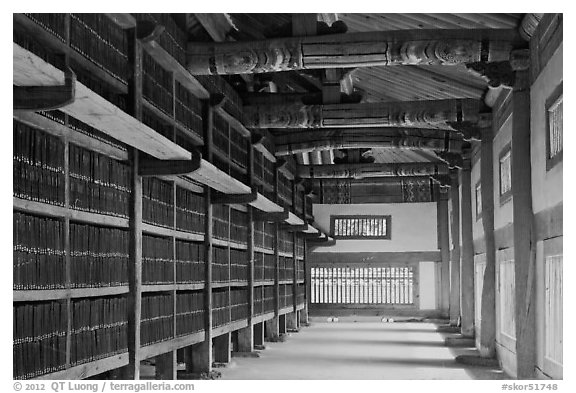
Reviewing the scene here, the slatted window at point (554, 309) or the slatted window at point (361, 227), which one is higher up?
the slatted window at point (361, 227)

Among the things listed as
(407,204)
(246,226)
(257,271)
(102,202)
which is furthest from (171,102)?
(407,204)

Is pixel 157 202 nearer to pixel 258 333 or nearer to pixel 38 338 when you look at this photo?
pixel 38 338

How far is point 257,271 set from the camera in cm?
1370

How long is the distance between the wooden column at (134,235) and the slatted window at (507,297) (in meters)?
5.08

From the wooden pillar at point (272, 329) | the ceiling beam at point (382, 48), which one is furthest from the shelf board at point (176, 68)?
the wooden pillar at point (272, 329)

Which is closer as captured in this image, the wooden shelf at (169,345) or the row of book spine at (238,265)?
the wooden shelf at (169,345)

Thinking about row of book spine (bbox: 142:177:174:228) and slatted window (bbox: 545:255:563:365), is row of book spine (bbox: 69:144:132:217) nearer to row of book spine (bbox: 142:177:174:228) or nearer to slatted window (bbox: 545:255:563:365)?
row of book spine (bbox: 142:177:174:228)

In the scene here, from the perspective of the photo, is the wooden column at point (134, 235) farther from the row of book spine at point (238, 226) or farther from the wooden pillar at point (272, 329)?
the wooden pillar at point (272, 329)

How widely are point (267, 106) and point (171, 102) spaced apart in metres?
3.59

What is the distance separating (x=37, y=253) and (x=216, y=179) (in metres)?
3.51

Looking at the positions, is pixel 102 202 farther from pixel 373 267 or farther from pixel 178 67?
pixel 373 267

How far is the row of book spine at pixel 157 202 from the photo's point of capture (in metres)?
7.72

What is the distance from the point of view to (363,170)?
18.0 meters

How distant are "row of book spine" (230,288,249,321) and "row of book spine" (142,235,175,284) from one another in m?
3.01
